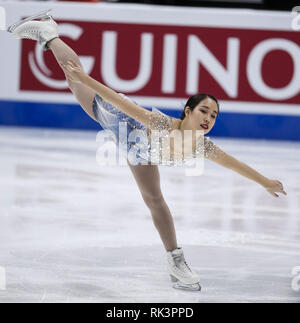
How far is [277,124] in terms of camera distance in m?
8.22

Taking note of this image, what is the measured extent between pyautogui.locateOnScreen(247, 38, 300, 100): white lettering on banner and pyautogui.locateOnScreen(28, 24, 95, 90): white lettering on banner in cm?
194

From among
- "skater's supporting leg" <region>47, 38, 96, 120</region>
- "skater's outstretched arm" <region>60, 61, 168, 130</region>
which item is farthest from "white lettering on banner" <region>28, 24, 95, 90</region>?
"skater's outstretched arm" <region>60, 61, 168, 130</region>

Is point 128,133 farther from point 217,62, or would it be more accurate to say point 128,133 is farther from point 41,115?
point 41,115

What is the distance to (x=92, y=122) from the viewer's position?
27.7 ft

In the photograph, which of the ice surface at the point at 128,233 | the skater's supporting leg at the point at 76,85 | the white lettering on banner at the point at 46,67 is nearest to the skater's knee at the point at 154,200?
the ice surface at the point at 128,233

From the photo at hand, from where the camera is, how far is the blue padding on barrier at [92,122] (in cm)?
822

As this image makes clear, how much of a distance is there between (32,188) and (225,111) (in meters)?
3.83

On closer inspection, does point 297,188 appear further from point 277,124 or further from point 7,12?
point 7,12

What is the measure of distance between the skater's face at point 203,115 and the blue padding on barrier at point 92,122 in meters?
5.47

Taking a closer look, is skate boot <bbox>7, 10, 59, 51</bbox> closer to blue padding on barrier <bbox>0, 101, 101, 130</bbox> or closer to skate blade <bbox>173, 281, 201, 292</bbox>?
skate blade <bbox>173, 281, 201, 292</bbox>

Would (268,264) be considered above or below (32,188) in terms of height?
below
